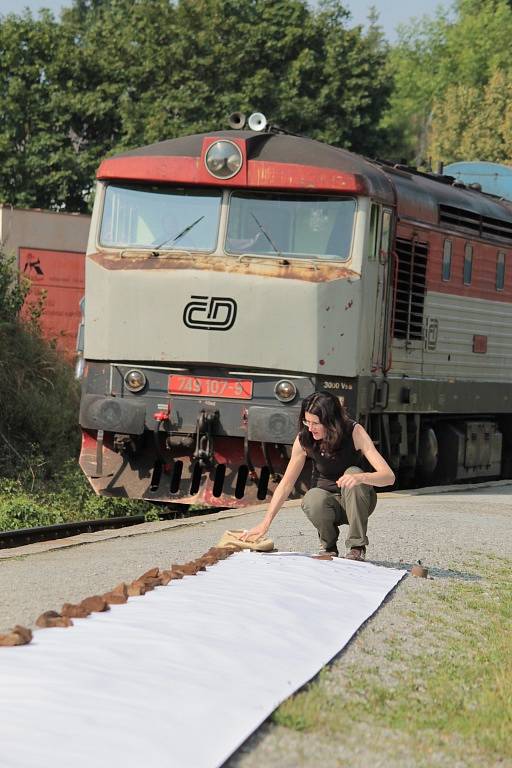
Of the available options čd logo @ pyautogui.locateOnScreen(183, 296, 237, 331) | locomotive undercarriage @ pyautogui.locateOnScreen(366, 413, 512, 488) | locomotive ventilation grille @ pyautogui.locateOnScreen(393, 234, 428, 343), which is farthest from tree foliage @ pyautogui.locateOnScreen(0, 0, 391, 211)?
čd logo @ pyautogui.locateOnScreen(183, 296, 237, 331)

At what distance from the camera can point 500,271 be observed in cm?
1777

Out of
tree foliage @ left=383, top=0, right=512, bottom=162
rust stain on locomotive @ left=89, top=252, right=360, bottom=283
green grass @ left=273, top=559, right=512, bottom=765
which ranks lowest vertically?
green grass @ left=273, top=559, right=512, bottom=765

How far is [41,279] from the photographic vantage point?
2478cm

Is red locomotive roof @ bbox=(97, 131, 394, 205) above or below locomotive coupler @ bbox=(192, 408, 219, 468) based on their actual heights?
above

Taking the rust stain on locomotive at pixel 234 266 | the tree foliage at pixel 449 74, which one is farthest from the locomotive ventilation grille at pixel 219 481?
the tree foliage at pixel 449 74

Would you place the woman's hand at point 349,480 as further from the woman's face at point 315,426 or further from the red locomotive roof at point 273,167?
the red locomotive roof at point 273,167

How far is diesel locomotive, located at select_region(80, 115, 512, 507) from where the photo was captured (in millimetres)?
13859

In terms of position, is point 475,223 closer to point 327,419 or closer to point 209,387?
point 209,387

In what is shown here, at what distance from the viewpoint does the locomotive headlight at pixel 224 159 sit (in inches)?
554

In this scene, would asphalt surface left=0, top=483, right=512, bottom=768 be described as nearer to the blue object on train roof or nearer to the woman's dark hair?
the woman's dark hair

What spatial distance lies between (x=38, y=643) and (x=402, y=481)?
11.2 metres

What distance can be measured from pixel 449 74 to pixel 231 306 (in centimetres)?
6540

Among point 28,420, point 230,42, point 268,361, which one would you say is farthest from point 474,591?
point 230,42

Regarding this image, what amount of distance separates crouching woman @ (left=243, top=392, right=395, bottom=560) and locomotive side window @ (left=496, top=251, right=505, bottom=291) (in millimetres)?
8643
